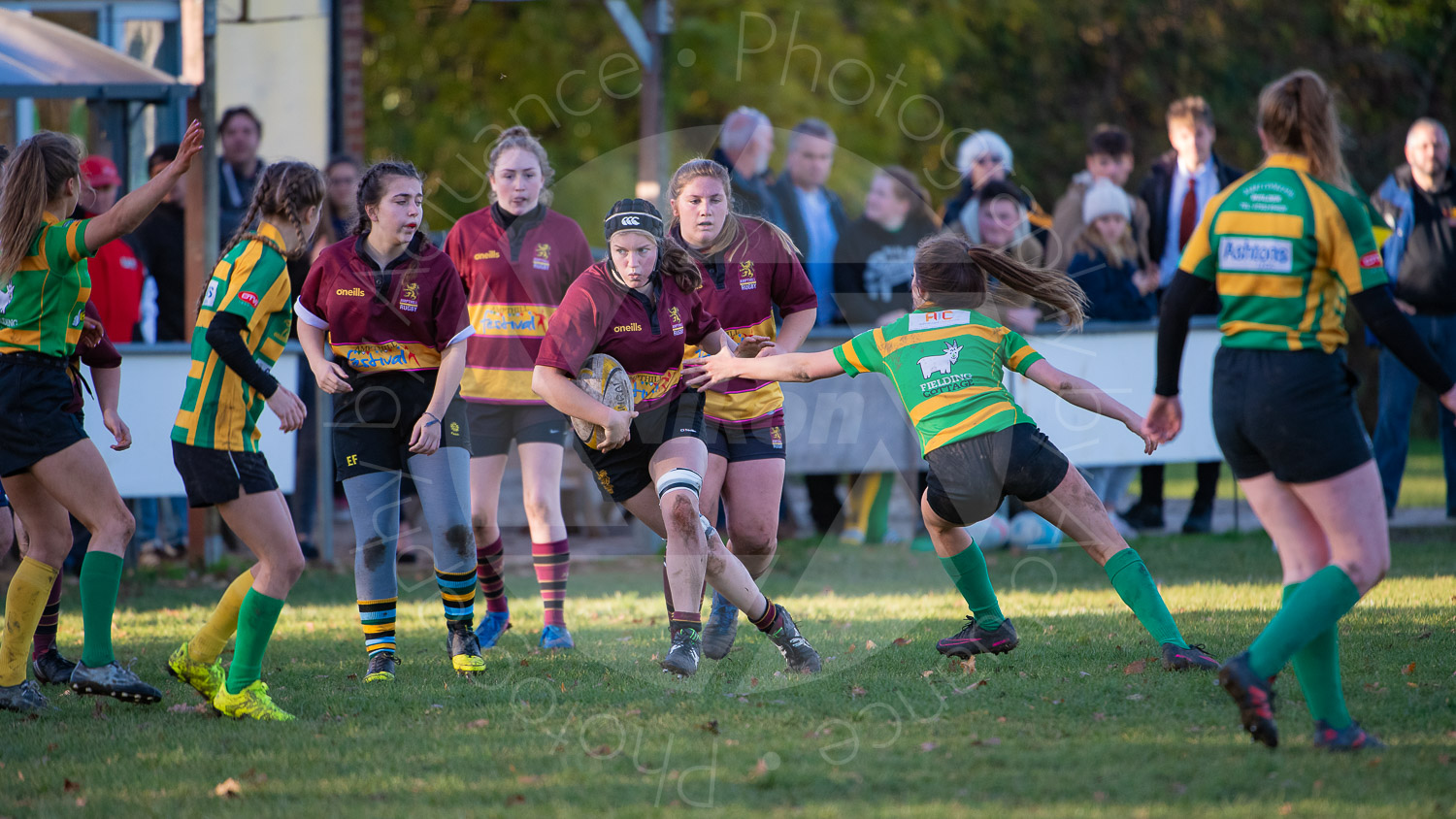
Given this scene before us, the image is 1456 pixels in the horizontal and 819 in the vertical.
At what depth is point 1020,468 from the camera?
5316mm

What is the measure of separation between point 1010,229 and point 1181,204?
1.25 m

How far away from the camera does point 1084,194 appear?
401 inches

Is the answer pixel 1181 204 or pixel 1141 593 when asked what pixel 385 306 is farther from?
pixel 1181 204

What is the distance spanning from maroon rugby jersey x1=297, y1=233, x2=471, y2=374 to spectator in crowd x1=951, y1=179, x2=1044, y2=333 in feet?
15.6

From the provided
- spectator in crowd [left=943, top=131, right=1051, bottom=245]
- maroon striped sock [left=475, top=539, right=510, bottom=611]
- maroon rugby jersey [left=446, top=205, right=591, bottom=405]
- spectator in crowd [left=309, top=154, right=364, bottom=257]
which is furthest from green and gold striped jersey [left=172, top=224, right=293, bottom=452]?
spectator in crowd [left=943, top=131, right=1051, bottom=245]

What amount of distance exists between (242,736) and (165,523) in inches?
216

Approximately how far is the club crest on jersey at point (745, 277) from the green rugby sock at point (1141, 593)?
1862mm

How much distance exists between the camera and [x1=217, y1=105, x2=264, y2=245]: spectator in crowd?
33.0 feet

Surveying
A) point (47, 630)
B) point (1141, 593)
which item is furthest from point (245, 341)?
point (1141, 593)

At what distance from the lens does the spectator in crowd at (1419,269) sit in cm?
940

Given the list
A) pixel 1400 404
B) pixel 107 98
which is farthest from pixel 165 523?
pixel 1400 404

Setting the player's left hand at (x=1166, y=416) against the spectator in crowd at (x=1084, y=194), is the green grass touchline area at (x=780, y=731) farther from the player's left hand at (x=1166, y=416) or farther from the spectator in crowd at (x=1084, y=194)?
the spectator in crowd at (x=1084, y=194)

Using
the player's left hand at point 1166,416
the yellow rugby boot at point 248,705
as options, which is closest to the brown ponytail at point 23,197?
the yellow rugby boot at point 248,705

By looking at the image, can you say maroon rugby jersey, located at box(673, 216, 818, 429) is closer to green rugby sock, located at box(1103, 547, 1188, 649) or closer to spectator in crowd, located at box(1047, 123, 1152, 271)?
green rugby sock, located at box(1103, 547, 1188, 649)
